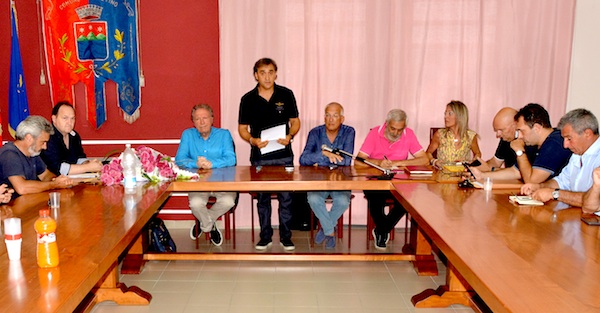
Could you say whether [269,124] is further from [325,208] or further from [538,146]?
[538,146]

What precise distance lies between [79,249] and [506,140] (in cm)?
301

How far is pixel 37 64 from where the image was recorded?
477 cm

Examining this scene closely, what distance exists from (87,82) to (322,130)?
2.38m

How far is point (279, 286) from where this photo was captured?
3.38 meters

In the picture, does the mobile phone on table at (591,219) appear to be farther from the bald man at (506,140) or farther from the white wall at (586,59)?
the white wall at (586,59)

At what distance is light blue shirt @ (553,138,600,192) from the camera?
265 centimetres

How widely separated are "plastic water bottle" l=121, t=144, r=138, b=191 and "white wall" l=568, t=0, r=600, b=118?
403cm

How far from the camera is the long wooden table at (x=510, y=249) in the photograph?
1.48 m

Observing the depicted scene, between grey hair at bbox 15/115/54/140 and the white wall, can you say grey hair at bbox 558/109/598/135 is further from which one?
Result: grey hair at bbox 15/115/54/140

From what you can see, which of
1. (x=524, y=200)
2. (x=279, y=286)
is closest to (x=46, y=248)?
(x=279, y=286)

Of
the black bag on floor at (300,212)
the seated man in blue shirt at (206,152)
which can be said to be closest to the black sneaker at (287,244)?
the black bag on floor at (300,212)

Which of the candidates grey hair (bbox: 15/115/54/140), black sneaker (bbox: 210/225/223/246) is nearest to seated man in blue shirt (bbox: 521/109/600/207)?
black sneaker (bbox: 210/225/223/246)

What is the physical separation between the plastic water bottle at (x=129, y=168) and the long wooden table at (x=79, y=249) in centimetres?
7

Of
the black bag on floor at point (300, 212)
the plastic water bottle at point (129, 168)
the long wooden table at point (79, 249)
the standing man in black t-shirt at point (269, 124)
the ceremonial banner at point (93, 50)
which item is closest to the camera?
the long wooden table at point (79, 249)
